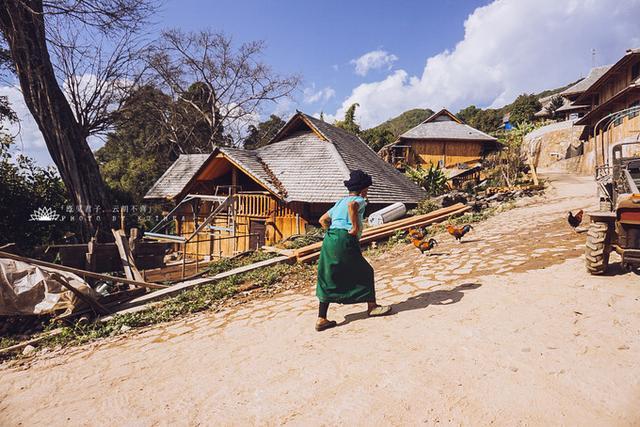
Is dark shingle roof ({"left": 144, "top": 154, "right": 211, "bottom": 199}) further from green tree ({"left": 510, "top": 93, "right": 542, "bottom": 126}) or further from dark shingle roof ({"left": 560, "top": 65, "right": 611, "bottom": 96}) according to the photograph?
green tree ({"left": 510, "top": 93, "right": 542, "bottom": 126})

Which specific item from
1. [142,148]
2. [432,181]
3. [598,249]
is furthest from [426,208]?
[142,148]

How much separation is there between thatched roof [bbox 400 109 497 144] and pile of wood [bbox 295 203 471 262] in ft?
64.9

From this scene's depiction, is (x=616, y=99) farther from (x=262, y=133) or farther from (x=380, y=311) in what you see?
(x=262, y=133)

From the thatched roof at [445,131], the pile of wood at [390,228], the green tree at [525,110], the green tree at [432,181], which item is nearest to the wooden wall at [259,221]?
the pile of wood at [390,228]

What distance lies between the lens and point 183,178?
905 inches

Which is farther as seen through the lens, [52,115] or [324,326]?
[52,115]

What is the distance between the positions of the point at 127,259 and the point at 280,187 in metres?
8.25

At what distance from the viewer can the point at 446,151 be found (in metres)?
30.9

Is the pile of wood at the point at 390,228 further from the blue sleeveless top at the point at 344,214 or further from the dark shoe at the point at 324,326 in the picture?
the blue sleeveless top at the point at 344,214

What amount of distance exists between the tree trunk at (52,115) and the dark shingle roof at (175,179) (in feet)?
26.4

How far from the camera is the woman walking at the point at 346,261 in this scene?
390 cm

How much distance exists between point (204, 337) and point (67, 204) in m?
12.5

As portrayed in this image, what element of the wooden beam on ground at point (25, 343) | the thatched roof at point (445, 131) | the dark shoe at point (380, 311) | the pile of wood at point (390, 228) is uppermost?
the thatched roof at point (445, 131)

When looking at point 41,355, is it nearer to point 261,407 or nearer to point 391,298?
point 261,407
